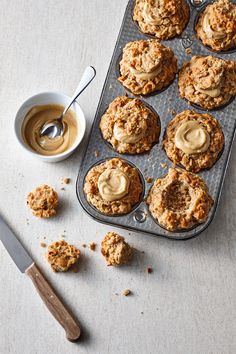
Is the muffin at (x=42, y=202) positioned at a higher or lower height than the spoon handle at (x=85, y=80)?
lower

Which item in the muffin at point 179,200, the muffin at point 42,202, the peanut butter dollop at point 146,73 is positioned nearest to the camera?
the muffin at point 179,200

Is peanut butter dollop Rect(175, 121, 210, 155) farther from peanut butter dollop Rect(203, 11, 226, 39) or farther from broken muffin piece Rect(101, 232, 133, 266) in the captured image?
broken muffin piece Rect(101, 232, 133, 266)

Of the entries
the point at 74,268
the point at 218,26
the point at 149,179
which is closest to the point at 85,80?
the point at 149,179

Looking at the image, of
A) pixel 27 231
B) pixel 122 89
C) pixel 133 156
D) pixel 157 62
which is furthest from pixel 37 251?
pixel 157 62

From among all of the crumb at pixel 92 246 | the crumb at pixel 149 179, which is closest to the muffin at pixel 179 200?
the crumb at pixel 149 179

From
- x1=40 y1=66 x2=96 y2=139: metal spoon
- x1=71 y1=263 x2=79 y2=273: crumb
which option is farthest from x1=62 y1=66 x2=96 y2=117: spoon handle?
x1=71 y1=263 x2=79 y2=273: crumb

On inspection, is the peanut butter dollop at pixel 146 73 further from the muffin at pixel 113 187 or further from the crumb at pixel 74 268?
the crumb at pixel 74 268

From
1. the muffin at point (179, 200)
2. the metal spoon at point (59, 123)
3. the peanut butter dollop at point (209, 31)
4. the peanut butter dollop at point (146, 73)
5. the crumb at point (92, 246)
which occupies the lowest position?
the crumb at point (92, 246)
